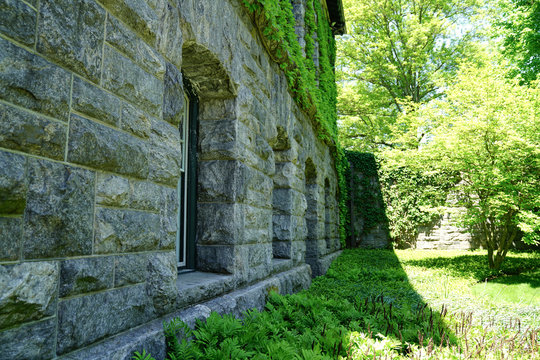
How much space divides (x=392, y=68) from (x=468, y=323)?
18.5 m

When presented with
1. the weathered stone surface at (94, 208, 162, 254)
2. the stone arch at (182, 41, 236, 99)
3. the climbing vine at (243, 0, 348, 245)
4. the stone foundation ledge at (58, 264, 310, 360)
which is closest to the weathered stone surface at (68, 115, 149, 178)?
the weathered stone surface at (94, 208, 162, 254)

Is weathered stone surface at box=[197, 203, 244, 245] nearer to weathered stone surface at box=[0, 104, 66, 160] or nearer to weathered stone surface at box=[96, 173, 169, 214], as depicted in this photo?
weathered stone surface at box=[96, 173, 169, 214]

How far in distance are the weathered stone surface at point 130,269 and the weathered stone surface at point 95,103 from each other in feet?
2.38

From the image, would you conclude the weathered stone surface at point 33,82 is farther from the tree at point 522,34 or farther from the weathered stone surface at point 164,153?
the tree at point 522,34

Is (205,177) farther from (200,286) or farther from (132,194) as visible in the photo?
(132,194)

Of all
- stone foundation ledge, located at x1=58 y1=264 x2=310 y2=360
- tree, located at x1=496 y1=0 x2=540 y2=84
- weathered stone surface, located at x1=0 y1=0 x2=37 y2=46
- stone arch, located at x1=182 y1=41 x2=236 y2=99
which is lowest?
stone foundation ledge, located at x1=58 y1=264 x2=310 y2=360

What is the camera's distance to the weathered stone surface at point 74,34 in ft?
5.52

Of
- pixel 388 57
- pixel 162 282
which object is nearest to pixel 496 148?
pixel 162 282

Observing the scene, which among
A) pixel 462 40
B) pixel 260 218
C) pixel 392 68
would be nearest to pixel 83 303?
pixel 260 218

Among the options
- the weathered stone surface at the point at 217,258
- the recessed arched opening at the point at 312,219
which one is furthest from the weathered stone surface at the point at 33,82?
the recessed arched opening at the point at 312,219

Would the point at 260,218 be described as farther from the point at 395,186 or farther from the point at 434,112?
the point at 395,186

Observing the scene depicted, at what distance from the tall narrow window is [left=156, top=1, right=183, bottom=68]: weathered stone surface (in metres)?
1.12

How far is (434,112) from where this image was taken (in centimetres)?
1134

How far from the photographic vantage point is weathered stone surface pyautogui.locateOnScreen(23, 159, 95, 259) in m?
1.60
